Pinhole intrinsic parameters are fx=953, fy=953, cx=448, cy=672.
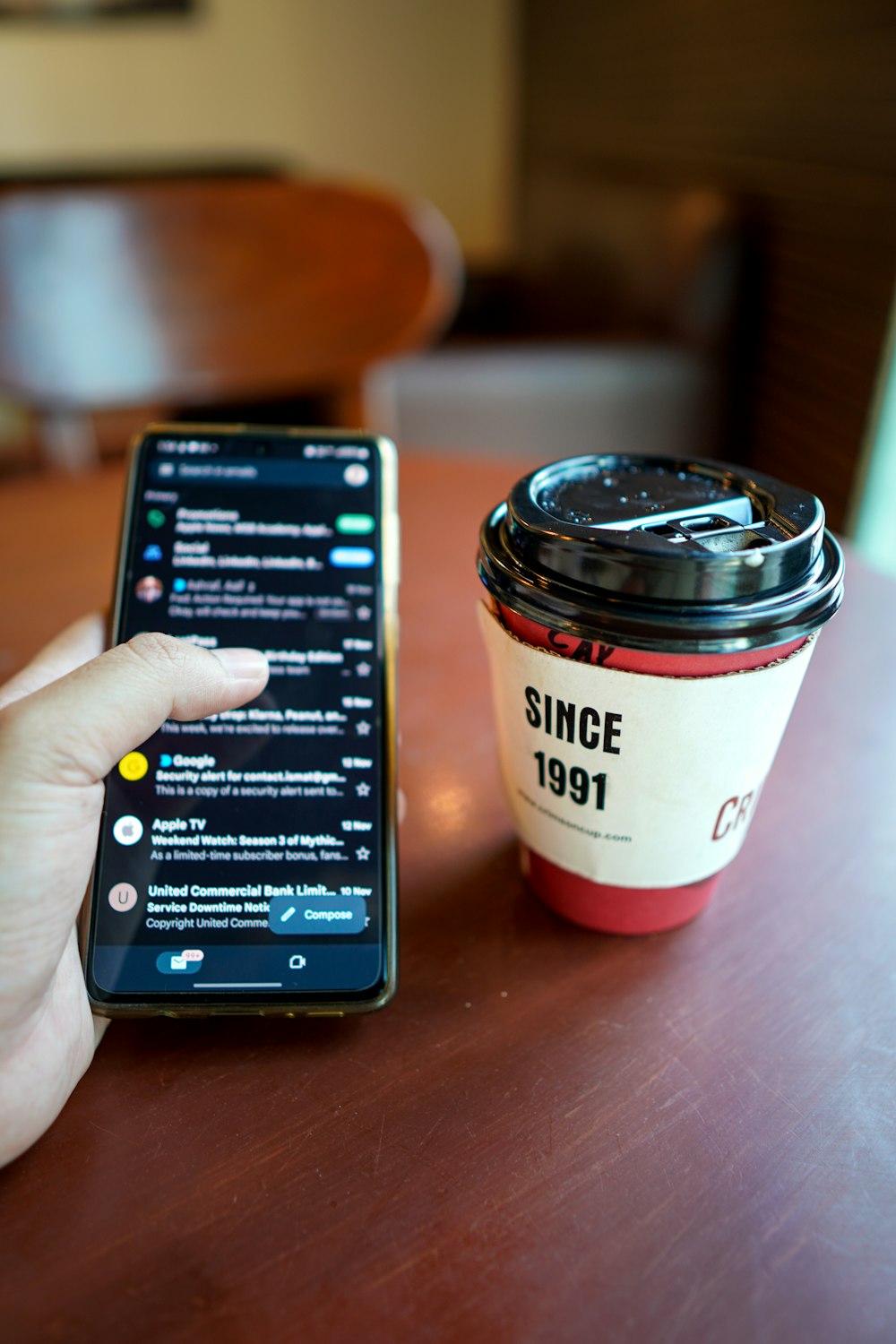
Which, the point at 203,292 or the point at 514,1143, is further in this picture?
the point at 203,292

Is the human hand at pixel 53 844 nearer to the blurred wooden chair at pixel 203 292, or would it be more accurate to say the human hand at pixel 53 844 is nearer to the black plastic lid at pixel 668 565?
the black plastic lid at pixel 668 565

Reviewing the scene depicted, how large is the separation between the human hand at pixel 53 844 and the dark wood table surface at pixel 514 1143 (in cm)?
2

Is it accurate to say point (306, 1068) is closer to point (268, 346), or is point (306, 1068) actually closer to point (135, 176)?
point (268, 346)

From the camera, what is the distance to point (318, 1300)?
0.27 metres

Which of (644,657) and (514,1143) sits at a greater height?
(644,657)

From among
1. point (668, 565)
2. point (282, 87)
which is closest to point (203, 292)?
point (668, 565)

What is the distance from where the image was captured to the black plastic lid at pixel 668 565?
0.29 metres

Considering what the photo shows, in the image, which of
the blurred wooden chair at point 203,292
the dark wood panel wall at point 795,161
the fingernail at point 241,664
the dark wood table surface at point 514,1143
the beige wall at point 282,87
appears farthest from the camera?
the beige wall at point 282,87

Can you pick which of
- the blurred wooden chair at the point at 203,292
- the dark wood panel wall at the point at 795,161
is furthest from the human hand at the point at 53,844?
the dark wood panel wall at the point at 795,161

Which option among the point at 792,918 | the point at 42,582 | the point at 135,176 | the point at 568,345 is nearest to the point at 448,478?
the point at 42,582

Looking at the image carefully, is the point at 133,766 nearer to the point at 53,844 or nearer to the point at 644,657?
the point at 53,844

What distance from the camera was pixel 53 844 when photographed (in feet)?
0.99

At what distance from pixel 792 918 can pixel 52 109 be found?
327cm

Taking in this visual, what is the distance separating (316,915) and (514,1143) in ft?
0.36
